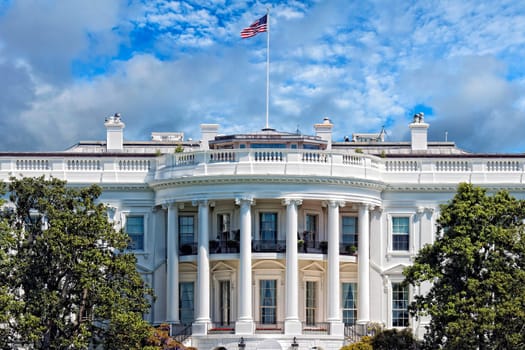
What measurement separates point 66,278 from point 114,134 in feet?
70.3

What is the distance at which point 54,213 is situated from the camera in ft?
178

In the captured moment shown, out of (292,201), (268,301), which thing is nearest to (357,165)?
(292,201)

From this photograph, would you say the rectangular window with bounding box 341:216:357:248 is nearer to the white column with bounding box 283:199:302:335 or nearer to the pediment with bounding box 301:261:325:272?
the pediment with bounding box 301:261:325:272

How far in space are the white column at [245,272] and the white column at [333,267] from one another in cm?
396

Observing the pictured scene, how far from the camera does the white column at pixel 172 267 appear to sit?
63.2 m

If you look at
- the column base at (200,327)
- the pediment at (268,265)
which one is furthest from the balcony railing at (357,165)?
the column base at (200,327)

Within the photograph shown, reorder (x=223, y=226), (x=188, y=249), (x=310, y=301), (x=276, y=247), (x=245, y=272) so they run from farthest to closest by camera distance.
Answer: (x=223, y=226) → (x=188, y=249) → (x=310, y=301) → (x=276, y=247) → (x=245, y=272)

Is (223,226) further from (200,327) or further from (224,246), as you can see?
(200,327)

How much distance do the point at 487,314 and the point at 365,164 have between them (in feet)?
48.6

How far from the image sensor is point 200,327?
202ft

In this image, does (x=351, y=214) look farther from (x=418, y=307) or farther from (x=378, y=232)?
(x=418, y=307)

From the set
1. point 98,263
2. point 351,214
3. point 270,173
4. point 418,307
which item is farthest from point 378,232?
point 98,263

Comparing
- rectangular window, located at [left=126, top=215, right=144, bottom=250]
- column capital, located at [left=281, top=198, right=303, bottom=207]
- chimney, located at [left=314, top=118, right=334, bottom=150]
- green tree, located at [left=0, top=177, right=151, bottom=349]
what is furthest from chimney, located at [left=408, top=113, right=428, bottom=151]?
green tree, located at [left=0, top=177, right=151, bottom=349]

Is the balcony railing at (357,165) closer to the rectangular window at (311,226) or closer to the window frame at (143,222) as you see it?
the window frame at (143,222)
